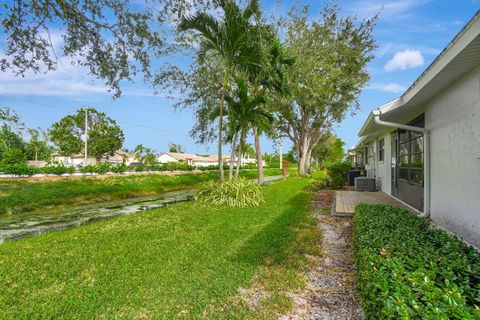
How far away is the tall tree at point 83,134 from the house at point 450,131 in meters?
49.6

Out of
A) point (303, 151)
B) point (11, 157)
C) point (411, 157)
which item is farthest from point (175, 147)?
point (411, 157)

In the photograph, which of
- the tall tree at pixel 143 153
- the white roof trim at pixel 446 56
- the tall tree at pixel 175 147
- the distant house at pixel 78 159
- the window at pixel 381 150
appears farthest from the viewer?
the tall tree at pixel 175 147

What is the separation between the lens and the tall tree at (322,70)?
1480cm

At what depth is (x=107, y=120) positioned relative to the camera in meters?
51.3

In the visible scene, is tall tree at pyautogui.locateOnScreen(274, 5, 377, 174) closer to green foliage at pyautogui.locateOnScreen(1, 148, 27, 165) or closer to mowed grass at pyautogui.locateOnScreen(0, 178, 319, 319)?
mowed grass at pyautogui.locateOnScreen(0, 178, 319, 319)

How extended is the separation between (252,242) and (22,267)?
3310mm

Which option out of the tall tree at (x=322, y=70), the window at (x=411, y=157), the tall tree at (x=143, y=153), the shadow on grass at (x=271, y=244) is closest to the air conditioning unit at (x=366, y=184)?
the window at (x=411, y=157)

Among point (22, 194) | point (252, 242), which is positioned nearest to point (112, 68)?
point (252, 242)

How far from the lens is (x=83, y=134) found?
49.4 meters

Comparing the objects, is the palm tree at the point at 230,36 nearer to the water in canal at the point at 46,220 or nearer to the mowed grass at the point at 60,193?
the water in canal at the point at 46,220

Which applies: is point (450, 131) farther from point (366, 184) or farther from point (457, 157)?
point (366, 184)

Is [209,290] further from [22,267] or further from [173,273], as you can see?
[22,267]

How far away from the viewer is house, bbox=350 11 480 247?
140 inches

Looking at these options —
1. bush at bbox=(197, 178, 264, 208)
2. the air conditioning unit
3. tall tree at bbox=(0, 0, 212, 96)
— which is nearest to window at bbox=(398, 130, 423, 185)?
the air conditioning unit
